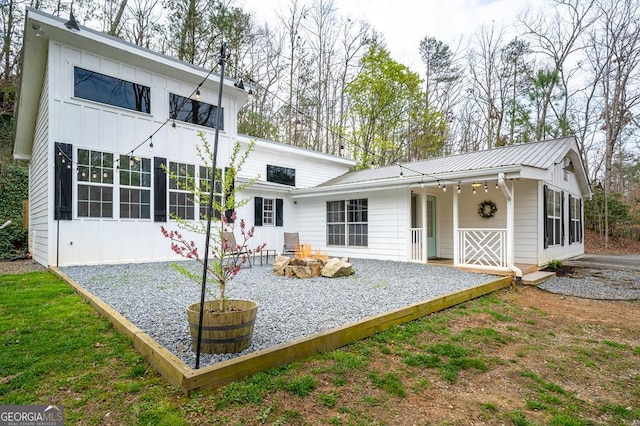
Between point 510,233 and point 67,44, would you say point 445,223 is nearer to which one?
point 510,233

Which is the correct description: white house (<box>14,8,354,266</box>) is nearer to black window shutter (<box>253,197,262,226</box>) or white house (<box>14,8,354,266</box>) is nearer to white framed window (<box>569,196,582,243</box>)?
black window shutter (<box>253,197,262,226</box>)

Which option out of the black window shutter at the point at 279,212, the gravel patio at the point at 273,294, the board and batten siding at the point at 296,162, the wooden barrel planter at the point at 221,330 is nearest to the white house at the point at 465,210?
the black window shutter at the point at 279,212

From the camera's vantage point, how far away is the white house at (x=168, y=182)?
711 cm

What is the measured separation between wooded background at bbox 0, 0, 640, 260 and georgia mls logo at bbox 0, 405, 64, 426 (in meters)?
12.0

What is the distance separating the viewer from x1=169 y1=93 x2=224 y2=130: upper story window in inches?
350

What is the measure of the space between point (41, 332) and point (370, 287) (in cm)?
418

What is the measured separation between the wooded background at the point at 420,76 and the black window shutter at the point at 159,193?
294 inches

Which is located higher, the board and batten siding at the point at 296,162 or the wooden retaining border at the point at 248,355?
the board and batten siding at the point at 296,162

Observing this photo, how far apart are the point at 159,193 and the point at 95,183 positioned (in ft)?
4.41

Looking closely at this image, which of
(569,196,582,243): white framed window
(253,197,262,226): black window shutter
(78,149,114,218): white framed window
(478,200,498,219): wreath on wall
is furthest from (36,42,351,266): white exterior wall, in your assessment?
(569,196,582,243): white framed window

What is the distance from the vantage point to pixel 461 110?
1977 centimetres

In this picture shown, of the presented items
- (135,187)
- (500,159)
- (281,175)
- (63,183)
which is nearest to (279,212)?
(281,175)

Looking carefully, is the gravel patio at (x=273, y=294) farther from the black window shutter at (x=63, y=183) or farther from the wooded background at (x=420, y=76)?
the wooded background at (x=420, y=76)

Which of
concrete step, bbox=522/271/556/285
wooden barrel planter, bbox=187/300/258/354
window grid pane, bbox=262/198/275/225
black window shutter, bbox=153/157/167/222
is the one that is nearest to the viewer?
wooden barrel planter, bbox=187/300/258/354
